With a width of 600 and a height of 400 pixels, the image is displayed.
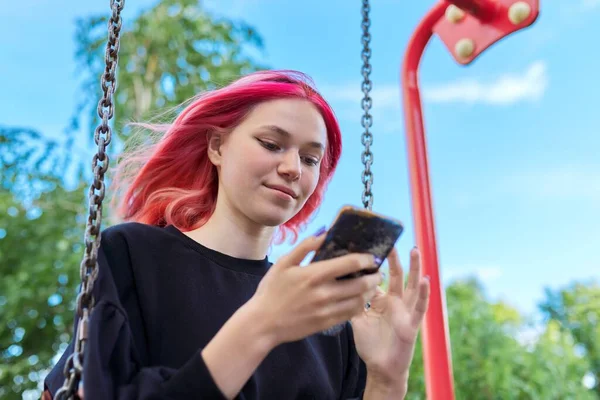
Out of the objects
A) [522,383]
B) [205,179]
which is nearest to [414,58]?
[205,179]

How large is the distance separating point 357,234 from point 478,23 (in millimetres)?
1334

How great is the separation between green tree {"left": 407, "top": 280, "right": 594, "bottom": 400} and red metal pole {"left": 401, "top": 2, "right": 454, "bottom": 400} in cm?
225

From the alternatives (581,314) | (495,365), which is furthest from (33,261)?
(581,314)

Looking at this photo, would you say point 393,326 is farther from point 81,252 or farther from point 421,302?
point 81,252

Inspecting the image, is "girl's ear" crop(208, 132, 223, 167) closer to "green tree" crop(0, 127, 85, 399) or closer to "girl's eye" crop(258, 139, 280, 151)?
"girl's eye" crop(258, 139, 280, 151)

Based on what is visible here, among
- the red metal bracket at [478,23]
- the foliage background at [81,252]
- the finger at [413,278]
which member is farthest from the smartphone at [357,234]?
the foliage background at [81,252]

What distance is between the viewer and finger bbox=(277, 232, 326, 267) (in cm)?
67

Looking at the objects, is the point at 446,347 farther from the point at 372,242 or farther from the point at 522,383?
the point at 522,383

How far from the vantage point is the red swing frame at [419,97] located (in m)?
1.51

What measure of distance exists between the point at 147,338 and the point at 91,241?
0.15 metres

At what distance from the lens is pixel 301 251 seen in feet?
2.19

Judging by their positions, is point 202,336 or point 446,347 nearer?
point 202,336

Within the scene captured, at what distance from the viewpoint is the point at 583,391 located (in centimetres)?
397

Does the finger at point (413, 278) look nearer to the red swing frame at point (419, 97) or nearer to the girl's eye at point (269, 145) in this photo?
the girl's eye at point (269, 145)
